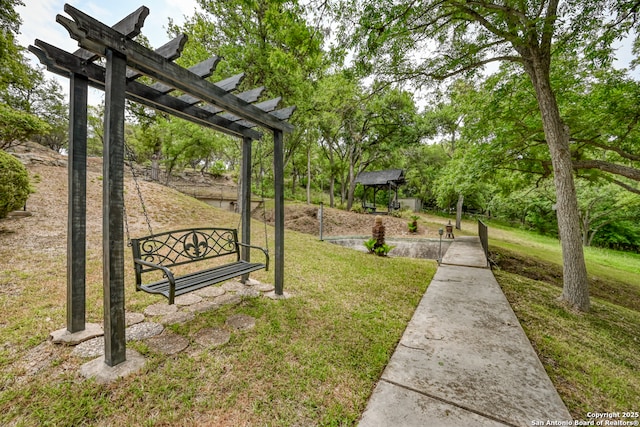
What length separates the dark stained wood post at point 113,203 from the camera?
1950 mm

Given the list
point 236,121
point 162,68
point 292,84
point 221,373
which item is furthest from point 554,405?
point 292,84

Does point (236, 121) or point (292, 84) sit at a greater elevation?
point (292, 84)

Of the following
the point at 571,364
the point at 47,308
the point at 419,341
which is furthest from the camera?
the point at 47,308

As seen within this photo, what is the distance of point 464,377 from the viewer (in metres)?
2.17

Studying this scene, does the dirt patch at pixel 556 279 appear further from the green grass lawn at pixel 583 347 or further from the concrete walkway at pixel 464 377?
the concrete walkway at pixel 464 377

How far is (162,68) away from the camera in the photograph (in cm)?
212

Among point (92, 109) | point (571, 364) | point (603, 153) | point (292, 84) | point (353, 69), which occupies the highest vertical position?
point (92, 109)

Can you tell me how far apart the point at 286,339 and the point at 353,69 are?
18.6ft

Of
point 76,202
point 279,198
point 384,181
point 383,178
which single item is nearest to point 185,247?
point 76,202

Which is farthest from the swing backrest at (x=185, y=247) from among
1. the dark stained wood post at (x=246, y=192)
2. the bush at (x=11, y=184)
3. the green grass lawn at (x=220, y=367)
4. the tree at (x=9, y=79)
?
the tree at (x=9, y=79)

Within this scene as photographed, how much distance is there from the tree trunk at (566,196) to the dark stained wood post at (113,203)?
6416 mm

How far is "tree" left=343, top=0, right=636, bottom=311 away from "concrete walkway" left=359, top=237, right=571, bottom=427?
2.40 meters

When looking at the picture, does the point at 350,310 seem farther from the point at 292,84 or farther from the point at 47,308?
the point at 292,84

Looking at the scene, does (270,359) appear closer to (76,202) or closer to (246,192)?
(76,202)
